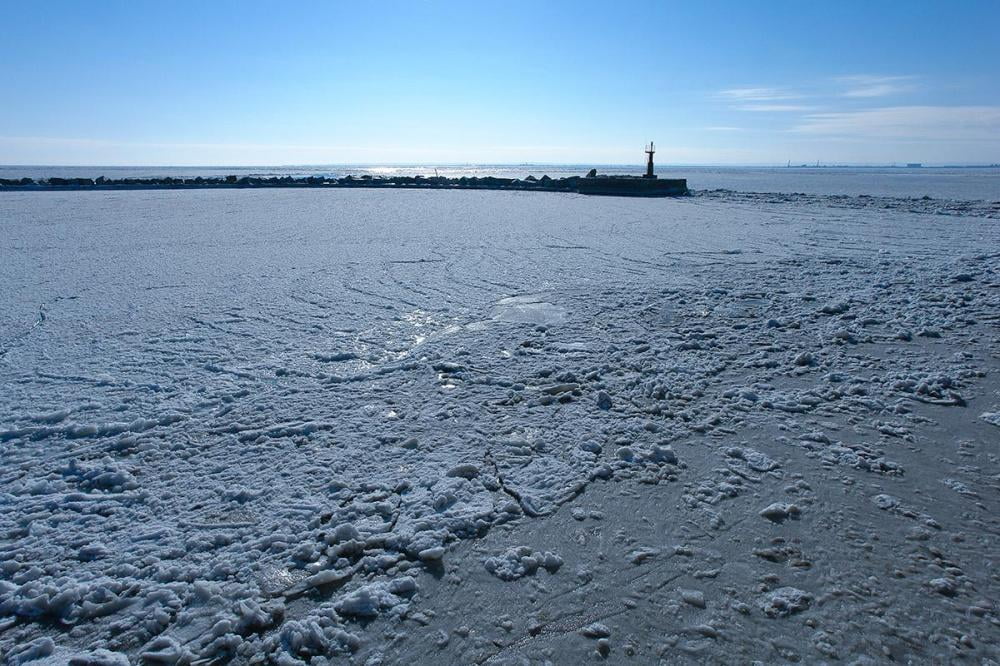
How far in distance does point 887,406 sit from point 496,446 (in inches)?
106

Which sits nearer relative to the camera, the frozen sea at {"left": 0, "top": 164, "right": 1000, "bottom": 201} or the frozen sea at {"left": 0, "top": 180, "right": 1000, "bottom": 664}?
the frozen sea at {"left": 0, "top": 180, "right": 1000, "bottom": 664}

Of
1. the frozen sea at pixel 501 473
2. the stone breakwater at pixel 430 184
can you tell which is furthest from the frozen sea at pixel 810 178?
the frozen sea at pixel 501 473

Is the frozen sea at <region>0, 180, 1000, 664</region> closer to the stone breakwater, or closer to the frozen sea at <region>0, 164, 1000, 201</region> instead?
the stone breakwater

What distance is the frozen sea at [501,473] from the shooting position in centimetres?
219

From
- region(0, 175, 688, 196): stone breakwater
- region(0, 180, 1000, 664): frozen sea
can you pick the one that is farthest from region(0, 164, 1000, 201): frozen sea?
region(0, 180, 1000, 664): frozen sea

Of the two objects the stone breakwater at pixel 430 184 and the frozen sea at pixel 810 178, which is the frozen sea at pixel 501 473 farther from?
the frozen sea at pixel 810 178

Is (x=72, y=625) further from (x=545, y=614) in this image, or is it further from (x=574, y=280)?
(x=574, y=280)

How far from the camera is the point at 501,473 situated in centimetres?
323

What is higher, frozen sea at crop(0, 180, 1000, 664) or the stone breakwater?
the stone breakwater

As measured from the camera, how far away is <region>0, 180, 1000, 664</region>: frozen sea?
219 centimetres

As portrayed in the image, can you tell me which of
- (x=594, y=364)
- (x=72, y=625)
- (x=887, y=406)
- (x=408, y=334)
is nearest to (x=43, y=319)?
(x=408, y=334)

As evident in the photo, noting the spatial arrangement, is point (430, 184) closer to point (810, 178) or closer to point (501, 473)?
point (501, 473)

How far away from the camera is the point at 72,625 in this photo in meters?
2.22

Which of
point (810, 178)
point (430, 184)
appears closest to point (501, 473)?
point (430, 184)
